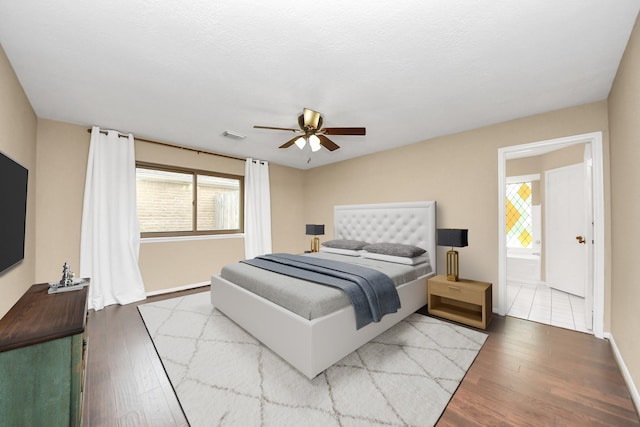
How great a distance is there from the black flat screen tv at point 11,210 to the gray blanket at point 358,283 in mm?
2060

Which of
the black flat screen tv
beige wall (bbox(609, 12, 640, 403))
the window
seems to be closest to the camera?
the black flat screen tv

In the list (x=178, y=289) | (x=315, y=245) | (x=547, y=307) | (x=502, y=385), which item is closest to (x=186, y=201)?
(x=178, y=289)

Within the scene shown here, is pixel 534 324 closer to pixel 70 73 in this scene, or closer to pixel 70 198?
pixel 70 73

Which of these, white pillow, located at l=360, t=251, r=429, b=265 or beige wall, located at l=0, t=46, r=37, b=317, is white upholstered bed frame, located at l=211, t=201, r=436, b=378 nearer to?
white pillow, located at l=360, t=251, r=429, b=265

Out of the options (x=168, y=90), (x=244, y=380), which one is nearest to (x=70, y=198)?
(x=168, y=90)

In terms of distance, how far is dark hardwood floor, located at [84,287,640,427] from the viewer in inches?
63.6

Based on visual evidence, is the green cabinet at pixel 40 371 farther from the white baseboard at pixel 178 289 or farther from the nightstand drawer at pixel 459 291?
the nightstand drawer at pixel 459 291

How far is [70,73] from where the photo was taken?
87.2 inches

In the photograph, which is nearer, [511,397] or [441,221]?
[511,397]

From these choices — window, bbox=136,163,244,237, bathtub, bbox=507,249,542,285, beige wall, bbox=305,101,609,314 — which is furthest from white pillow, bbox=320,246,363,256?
bathtub, bbox=507,249,542,285

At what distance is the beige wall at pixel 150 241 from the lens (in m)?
3.27

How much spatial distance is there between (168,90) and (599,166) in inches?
179

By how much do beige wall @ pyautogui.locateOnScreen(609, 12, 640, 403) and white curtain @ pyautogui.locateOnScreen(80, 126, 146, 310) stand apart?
5.45 meters

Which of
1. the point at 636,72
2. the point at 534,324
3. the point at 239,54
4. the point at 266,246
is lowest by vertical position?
the point at 534,324
